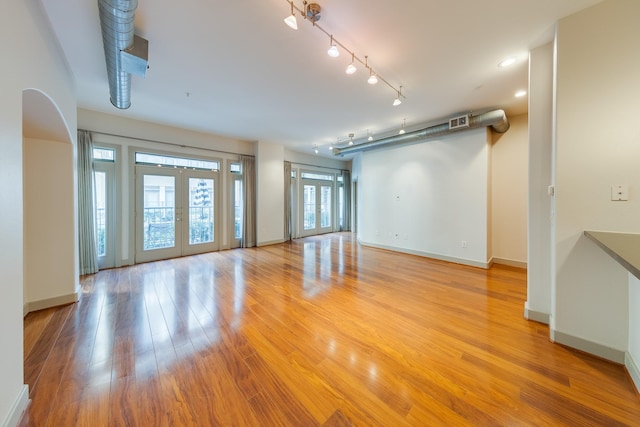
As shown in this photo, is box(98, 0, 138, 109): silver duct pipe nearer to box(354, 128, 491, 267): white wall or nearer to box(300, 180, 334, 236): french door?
box(354, 128, 491, 267): white wall

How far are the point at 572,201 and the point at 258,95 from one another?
3984mm

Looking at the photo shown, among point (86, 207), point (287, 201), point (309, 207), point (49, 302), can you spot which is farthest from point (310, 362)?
point (309, 207)

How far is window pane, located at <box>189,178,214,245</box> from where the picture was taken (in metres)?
5.66

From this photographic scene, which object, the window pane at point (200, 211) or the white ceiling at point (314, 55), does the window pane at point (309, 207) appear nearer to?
the window pane at point (200, 211)

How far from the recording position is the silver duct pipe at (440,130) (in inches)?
156

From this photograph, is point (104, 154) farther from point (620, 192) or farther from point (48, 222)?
point (620, 192)

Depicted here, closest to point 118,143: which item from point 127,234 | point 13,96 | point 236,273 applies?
point 127,234

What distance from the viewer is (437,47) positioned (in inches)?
98.5

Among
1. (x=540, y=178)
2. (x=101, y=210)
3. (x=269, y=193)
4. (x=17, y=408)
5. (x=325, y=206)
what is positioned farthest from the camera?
(x=325, y=206)

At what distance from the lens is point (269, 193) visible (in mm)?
6871

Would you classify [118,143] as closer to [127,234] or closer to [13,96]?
[127,234]

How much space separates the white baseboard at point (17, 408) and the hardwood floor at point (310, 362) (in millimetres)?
54

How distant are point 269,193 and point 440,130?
4.67 m

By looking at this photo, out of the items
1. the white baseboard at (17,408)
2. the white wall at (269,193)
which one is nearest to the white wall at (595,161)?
the white baseboard at (17,408)
